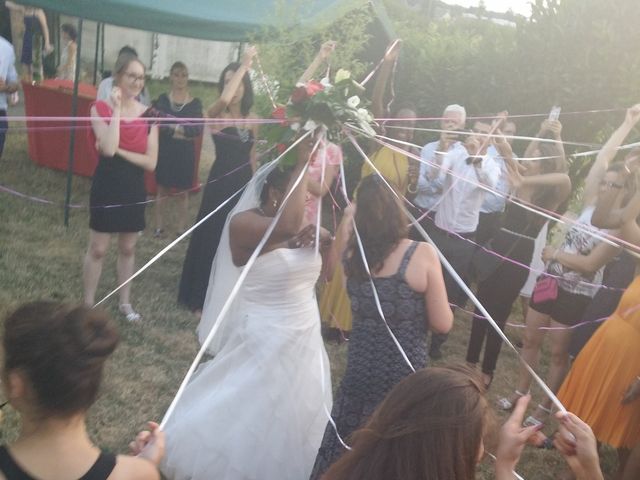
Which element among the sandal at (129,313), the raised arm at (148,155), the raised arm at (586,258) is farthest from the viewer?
the sandal at (129,313)

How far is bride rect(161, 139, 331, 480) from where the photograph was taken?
354 centimetres

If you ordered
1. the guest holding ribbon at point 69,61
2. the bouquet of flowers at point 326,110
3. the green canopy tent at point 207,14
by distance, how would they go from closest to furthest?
the bouquet of flowers at point 326,110 < the green canopy tent at point 207,14 < the guest holding ribbon at point 69,61

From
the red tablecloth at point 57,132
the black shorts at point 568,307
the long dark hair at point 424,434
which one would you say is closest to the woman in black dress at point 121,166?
the black shorts at point 568,307

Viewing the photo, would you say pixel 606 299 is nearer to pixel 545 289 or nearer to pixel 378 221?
pixel 545 289

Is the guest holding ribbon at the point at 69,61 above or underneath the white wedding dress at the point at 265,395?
above

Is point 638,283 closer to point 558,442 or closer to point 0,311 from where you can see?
point 558,442

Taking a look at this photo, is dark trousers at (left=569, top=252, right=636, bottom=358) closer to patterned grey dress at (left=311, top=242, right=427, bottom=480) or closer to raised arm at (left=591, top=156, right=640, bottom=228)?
raised arm at (left=591, top=156, right=640, bottom=228)

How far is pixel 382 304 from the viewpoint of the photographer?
3.24 meters

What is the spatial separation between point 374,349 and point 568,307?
1669mm

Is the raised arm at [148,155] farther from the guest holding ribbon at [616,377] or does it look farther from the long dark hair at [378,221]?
A: the guest holding ribbon at [616,377]

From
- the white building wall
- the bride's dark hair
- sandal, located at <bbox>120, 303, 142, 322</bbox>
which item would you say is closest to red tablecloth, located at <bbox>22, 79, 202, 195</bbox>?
sandal, located at <bbox>120, 303, 142, 322</bbox>

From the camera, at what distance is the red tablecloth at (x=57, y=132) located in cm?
909

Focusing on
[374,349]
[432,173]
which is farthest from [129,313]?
[374,349]

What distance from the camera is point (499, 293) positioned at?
16.9 feet
